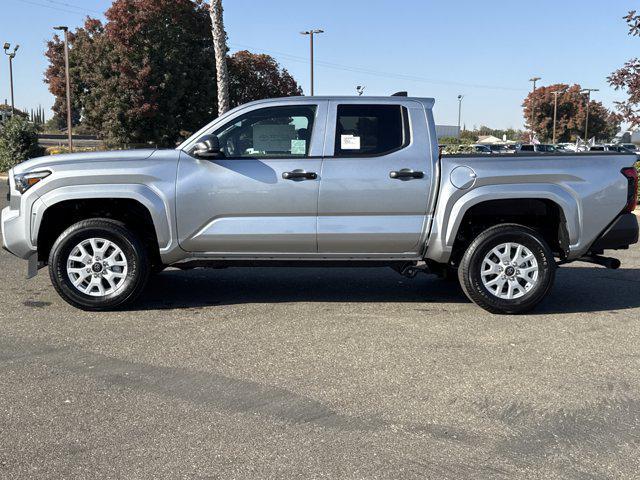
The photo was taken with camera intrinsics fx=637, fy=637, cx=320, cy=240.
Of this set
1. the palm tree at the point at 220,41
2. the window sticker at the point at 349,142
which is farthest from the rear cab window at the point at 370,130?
the palm tree at the point at 220,41

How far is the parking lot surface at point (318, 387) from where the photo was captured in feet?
10.5

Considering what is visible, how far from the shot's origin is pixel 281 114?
5957 millimetres

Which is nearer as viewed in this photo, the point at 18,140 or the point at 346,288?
the point at 346,288

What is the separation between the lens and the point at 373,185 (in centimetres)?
576

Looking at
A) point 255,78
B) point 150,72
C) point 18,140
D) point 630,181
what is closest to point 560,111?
point 255,78

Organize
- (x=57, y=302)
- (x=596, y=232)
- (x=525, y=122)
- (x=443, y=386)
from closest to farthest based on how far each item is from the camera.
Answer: (x=443, y=386) → (x=596, y=232) → (x=57, y=302) → (x=525, y=122)

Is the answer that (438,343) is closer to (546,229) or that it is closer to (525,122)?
(546,229)

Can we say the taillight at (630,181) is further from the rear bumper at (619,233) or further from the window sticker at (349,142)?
the window sticker at (349,142)

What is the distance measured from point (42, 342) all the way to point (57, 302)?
1.34 meters

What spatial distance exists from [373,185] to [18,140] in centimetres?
2465

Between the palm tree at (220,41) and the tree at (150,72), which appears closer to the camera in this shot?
the palm tree at (220,41)

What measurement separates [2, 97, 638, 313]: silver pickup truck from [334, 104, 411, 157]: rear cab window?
1cm

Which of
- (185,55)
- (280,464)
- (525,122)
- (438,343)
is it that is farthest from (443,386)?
(525,122)

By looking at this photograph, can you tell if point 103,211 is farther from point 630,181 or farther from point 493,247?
point 630,181
